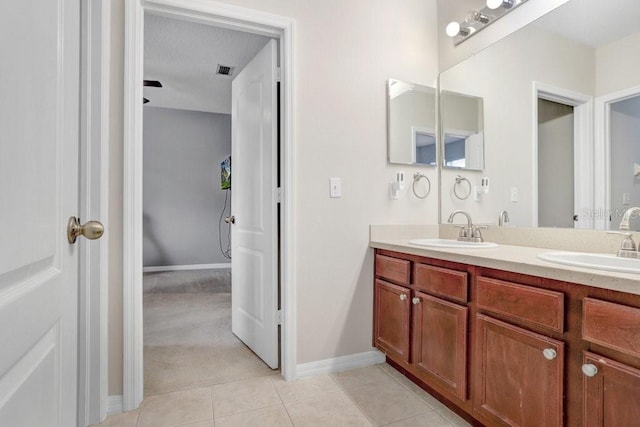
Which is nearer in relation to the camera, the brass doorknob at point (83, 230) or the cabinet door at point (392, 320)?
the brass doorknob at point (83, 230)

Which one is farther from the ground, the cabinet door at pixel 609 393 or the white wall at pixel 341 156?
the white wall at pixel 341 156

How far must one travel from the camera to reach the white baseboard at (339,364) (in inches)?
79.2

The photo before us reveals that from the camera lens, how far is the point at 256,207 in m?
2.29

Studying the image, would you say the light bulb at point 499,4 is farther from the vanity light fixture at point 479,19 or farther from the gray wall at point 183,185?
the gray wall at point 183,185

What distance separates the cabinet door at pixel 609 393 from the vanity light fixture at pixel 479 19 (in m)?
1.90

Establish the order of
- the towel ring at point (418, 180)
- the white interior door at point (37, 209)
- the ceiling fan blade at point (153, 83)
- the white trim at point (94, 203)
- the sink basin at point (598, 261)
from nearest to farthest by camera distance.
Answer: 1. the white interior door at point (37, 209)
2. the sink basin at point (598, 261)
3. the white trim at point (94, 203)
4. the towel ring at point (418, 180)
5. the ceiling fan blade at point (153, 83)

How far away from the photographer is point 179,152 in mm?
5707

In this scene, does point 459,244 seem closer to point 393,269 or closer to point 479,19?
point 393,269

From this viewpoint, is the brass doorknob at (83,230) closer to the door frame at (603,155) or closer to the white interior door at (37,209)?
the white interior door at (37,209)

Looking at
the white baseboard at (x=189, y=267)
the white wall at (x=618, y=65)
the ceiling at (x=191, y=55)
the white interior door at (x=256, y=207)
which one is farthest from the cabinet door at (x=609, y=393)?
the white baseboard at (x=189, y=267)

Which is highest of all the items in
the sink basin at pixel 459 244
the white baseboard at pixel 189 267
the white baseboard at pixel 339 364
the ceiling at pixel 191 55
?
the ceiling at pixel 191 55

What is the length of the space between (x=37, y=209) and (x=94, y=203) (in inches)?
40.7

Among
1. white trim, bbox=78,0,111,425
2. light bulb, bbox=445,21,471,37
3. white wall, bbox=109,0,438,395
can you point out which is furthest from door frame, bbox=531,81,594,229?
white trim, bbox=78,0,111,425

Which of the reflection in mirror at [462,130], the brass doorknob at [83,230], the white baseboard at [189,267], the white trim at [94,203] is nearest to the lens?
the brass doorknob at [83,230]
